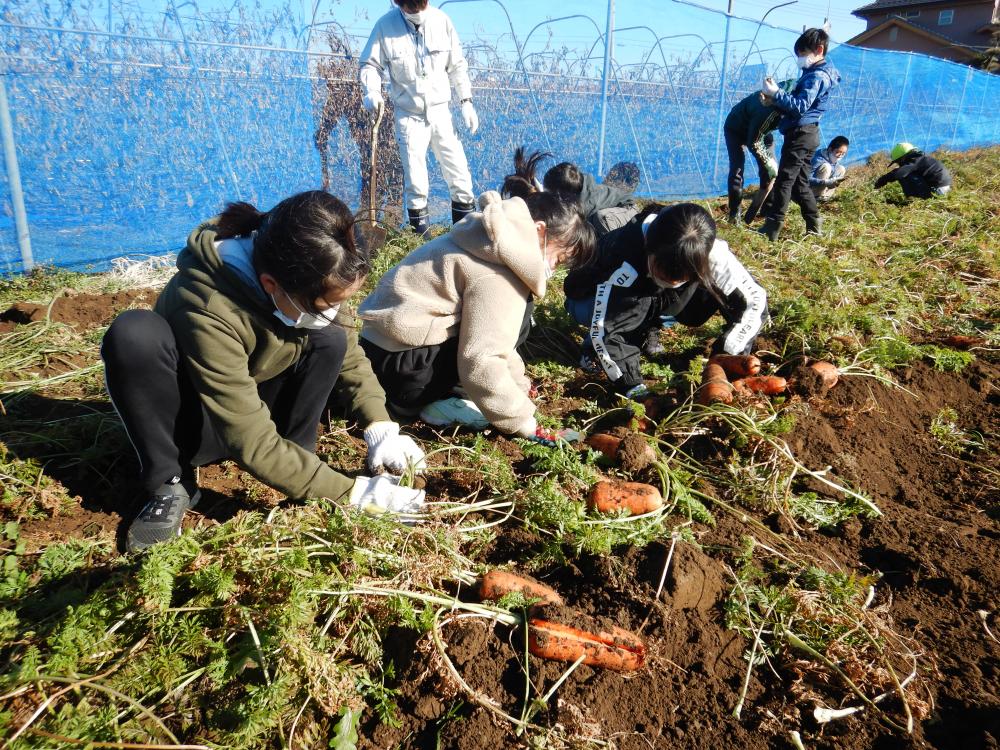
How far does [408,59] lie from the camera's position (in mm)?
5250

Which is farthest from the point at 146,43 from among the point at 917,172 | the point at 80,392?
the point at 917,172

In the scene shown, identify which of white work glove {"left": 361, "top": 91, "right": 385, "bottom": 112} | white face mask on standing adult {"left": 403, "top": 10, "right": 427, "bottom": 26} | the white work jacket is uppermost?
white face mask on standing adult {"left": 403, "top": 10, "right": 427, "bottom": 26}

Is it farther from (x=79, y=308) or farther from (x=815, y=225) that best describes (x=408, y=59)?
(x=815, y=225)

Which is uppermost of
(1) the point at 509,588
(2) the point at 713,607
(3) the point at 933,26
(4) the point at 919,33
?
(3) the point at 933,26

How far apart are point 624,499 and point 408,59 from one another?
175 inches

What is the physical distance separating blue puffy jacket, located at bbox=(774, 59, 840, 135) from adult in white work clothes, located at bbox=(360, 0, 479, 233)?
2793 mm

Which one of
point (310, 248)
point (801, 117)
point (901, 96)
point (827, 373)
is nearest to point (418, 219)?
point (801, 117)

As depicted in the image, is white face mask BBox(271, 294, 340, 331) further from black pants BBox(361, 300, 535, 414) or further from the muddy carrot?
the muddy carrot

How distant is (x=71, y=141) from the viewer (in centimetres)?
515

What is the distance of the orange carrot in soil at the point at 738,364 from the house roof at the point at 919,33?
107ft

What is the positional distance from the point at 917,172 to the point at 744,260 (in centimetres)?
480

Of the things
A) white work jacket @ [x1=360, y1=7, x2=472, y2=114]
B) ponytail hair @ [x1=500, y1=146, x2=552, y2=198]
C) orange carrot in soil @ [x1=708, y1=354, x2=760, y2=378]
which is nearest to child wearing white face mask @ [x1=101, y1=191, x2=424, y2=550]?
orange carrot in soil @ [x1=708, y1=354, x2=760, y2=378]

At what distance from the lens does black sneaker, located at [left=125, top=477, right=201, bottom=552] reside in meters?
1.97

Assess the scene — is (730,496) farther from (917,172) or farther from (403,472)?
(917,172)
